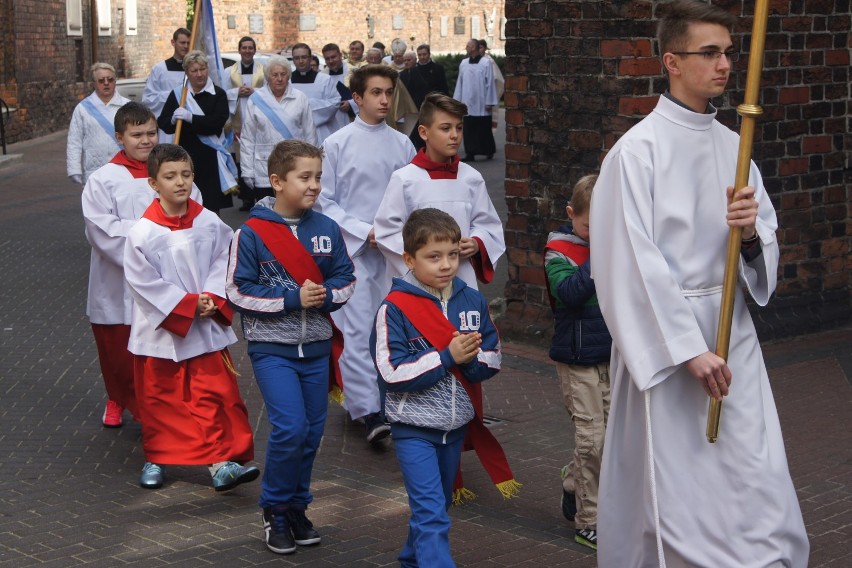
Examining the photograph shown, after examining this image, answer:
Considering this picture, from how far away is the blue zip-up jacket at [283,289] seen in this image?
571 centimetres

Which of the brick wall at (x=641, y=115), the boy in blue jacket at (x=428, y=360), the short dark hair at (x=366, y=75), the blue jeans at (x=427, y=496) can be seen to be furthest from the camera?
the brick wall at (x=641, y=115)

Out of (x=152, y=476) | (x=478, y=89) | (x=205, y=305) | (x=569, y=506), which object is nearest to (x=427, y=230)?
(x=569, y=506)

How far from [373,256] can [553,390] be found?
1493 millimetres

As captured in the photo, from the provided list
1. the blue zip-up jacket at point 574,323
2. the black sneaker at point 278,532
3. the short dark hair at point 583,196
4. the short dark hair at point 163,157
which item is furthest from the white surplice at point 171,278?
the short dark hair at point 583,196

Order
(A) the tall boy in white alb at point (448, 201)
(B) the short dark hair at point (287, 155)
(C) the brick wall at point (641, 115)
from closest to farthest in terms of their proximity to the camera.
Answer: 1. (B) the short dark hair at point (287, 155)
2. (A) the tall boy in white alb at point (448, 201)
3. (C) the brick wall at point (641, 115)

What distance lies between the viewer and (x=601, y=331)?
5688 mm

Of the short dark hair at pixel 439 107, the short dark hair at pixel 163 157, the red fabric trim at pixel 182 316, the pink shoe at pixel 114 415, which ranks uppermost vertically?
the short dark hair at pixel 439 107

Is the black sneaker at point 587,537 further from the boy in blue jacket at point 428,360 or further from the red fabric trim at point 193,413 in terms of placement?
the red fabric trim at point 193,413

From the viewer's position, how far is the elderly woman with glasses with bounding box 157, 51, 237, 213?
11.8 m

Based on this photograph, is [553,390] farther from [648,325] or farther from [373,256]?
[648,325]

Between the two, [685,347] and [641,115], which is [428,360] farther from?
[641,115]

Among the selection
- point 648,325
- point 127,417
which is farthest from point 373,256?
point 648,325

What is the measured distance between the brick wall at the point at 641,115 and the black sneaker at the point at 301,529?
3.91 metres

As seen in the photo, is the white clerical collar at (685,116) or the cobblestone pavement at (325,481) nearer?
the white clerical collar at (685,116)
